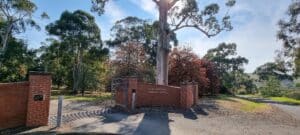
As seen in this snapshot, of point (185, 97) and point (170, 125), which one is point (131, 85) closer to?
point (185, 97)

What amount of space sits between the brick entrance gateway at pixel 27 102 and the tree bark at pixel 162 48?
11.9 metres

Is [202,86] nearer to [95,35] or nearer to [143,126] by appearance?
[95,35]

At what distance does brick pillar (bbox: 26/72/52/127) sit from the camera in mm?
8938

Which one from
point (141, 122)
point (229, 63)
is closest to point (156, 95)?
point (141, 122)

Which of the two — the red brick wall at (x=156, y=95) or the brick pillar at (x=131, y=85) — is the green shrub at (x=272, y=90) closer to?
the red brick wall at (x=156, y=95)

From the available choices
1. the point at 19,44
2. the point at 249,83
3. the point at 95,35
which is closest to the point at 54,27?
the point at 95,35

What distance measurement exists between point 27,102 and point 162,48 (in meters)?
12.9

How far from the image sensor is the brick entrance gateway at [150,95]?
1416 centimetres

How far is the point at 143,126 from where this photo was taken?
998 cm

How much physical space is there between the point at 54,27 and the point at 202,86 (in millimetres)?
16984

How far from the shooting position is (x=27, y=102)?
29.5 feet

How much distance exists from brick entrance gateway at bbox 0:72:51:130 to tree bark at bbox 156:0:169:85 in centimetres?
1192

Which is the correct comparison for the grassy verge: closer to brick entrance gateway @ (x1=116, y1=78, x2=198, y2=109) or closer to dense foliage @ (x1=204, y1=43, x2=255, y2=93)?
brick entrance gateway @ (x1=116, y1=78, x2=198, y2=109)

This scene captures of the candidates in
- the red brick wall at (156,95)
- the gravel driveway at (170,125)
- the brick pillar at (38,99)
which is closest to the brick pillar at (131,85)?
the red brick wall at (156,95)
